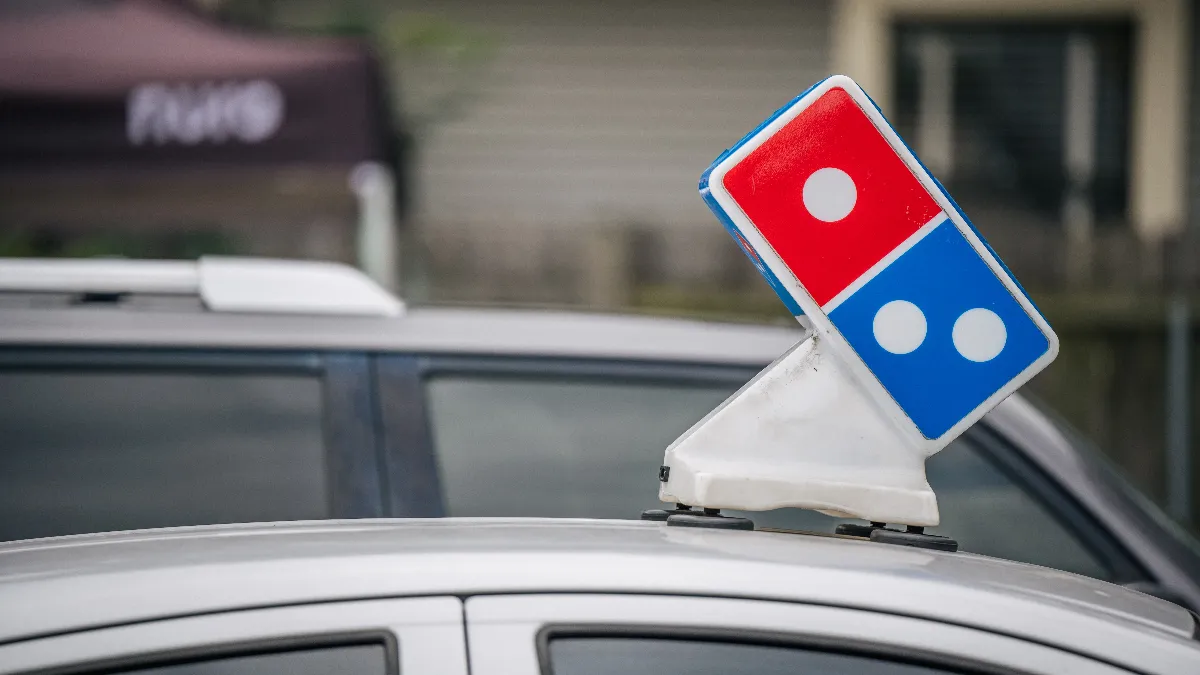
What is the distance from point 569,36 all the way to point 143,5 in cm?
370

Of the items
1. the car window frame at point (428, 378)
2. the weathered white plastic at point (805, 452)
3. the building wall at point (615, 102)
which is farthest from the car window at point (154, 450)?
the building wall at point (615, 102)

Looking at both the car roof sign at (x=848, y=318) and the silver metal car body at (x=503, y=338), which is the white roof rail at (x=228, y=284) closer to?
the silver metal car body at (x=503, y=338)

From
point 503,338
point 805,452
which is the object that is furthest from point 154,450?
point 805,452

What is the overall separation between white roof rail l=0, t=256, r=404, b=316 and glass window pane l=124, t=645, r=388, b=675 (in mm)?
1416

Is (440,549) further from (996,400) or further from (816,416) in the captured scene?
(996,400)

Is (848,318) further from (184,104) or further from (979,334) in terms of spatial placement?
(184,104)

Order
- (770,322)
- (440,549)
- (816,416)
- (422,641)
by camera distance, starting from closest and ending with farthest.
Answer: (422,641) → (440,549) → (816,416) → (770,322)

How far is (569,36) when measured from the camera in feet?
27.7

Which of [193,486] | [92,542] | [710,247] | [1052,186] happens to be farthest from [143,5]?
[1052,186]

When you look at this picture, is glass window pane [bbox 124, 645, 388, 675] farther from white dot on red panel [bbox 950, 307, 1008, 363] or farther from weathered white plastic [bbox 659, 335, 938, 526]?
white dot on red panel [bbox 950, 307, 1008, 363]

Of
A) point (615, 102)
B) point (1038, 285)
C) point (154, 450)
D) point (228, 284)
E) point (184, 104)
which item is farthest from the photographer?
point (615, 102)

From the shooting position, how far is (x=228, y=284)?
8.24 feet

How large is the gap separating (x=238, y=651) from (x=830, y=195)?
0.81m

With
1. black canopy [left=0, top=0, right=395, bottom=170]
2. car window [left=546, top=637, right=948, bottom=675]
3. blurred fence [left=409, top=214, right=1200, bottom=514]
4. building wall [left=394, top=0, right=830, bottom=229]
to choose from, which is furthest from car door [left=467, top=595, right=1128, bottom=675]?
A: building wall [left=394, top=0, right=830, bottom=229]
